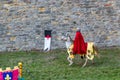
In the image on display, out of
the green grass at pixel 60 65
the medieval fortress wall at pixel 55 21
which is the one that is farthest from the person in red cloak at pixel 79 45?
the medieval fortress wall at pixel 55 21

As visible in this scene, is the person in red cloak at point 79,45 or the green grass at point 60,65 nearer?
the green grass at point 60,65

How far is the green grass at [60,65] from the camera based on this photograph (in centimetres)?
1079

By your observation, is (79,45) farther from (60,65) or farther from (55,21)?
(55,21)

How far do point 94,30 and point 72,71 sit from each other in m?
3.98

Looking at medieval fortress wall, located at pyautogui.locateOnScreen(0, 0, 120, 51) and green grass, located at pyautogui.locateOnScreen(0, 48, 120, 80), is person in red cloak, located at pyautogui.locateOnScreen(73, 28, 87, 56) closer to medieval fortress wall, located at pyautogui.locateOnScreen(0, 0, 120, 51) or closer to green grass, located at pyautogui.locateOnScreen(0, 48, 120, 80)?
green grass, located at pyautogui.locateOnScreen(0, 48, 120, 80)

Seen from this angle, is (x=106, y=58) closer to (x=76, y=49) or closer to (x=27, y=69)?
(x=76, y=49)

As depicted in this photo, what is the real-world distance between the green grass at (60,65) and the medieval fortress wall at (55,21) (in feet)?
1.69

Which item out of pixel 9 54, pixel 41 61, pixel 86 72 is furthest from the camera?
A: pixel 9 54

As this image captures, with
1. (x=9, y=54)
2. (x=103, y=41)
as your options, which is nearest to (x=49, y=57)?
(x=9, y=54)

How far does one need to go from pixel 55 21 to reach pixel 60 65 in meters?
3.06

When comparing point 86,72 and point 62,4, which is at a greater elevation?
point 62,4

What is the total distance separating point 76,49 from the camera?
459 inches

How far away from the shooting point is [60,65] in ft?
39.7

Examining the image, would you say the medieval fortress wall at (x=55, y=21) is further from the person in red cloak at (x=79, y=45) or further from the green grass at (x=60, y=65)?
the person in red cloak at (x=79, y=45)
